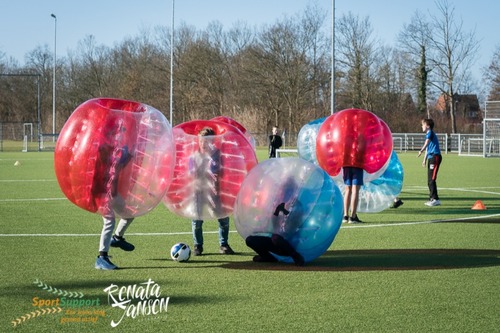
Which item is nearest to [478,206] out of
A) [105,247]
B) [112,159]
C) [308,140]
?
[308,140]

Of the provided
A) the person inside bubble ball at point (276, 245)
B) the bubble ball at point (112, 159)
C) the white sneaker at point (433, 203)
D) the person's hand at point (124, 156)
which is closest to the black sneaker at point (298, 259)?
the person inside bubble ball at point (276, 245)

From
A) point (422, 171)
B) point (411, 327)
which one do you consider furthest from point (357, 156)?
point (422, 171)

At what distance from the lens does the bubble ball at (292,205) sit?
883 cm

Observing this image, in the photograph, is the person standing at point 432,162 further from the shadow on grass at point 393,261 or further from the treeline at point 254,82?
the treeline at point 254,82

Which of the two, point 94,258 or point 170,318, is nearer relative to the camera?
point 170,318

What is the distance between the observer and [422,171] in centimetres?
3103

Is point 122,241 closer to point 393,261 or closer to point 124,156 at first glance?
point 124,156

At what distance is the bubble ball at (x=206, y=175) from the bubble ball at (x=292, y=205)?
302 mm

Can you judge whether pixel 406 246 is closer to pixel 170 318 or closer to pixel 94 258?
pixel 94 258

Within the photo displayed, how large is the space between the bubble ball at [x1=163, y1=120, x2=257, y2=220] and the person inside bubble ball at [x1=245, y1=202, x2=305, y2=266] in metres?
0.67

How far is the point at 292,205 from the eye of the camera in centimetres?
882

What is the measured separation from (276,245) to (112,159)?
2231 mm

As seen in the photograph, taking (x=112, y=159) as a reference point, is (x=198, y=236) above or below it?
below

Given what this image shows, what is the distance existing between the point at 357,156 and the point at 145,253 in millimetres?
4779
